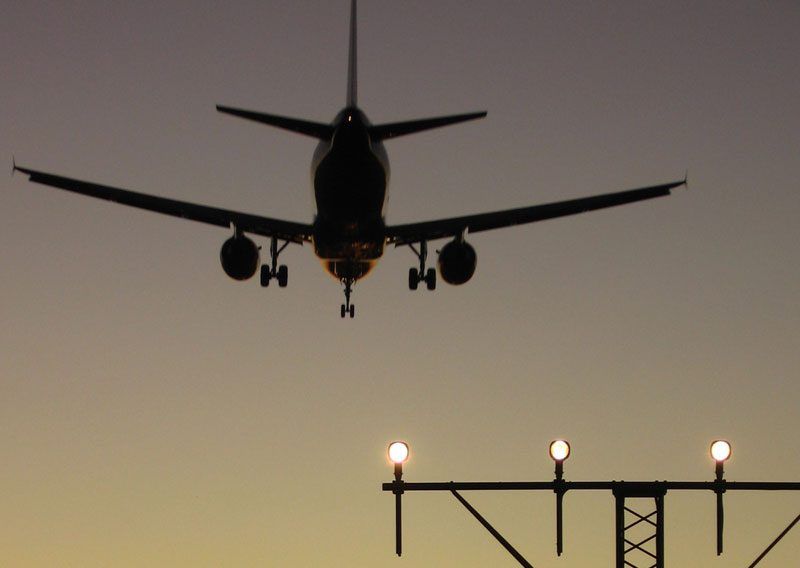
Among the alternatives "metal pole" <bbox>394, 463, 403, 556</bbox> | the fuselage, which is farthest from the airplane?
"metal pole" <bbox>394, 463, 403, 556</bbox>

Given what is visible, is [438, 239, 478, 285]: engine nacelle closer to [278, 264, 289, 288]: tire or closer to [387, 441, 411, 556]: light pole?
[278, 264, 289, 288]: tire

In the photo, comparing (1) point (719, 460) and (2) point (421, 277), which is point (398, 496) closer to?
(1) point (719, 460)

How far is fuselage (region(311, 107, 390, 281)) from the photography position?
143ft

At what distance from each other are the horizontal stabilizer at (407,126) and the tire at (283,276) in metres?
6.98

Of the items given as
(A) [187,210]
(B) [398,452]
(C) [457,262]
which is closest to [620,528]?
(B) [398,452]

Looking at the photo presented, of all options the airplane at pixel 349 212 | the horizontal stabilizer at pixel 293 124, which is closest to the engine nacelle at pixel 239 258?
the airplane at pixel 349 212

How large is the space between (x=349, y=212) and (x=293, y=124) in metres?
4.47

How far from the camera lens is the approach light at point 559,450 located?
2150 centimetres

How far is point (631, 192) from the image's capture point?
47.9m

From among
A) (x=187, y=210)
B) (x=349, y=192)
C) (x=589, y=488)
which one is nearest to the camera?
(x=589, y=488)

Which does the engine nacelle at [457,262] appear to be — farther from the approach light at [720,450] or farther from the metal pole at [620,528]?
the metal pole at [620,528]

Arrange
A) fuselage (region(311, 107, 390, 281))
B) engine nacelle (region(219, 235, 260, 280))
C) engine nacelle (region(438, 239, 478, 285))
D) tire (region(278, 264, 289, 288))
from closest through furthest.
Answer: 1. fuselage (region(311, 107, 390, 281))
2. engine nacelle (region(219, 235, 260, 280))
3. engine nacelle (region(438, 239, 478, 285))
4. tire (region(278, 264, 289, 288))

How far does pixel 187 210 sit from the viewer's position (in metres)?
47.9

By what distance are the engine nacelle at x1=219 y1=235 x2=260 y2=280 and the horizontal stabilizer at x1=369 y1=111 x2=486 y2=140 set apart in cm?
527
